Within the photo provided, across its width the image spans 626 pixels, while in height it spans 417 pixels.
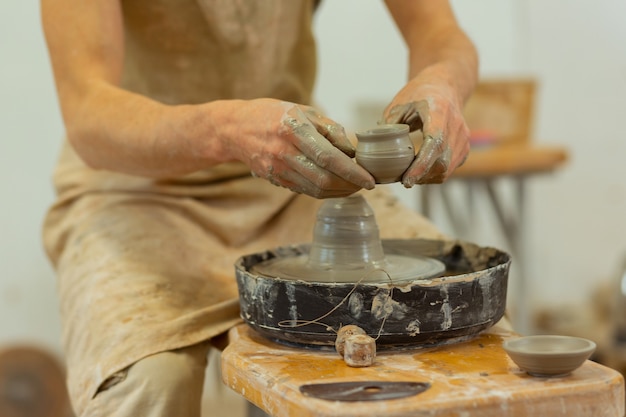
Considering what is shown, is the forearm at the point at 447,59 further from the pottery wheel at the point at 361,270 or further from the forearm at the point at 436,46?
the pottery wheel at the point at 361,270

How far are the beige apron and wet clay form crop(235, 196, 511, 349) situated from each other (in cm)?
19

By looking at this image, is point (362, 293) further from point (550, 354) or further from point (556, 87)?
point (556, 87)

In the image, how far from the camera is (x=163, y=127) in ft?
4.76

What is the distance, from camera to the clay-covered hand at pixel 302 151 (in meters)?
1.23

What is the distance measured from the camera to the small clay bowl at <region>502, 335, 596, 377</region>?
106cm

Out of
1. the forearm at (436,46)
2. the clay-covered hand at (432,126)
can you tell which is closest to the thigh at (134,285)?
the clay-covered hand at (432,126)

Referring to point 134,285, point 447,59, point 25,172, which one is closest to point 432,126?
point 447,59

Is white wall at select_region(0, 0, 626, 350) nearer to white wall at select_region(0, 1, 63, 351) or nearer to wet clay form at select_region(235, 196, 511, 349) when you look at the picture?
white wall at select_region(0, 1, 63, 351)

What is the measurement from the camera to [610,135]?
3.78 m

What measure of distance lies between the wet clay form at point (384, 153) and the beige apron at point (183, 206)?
1.18ft

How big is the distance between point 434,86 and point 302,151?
0.37 m

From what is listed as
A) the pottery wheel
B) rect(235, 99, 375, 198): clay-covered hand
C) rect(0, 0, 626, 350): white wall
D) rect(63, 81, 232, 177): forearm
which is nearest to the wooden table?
the pottery wheel

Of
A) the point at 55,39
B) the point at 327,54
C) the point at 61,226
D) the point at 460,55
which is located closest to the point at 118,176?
the point at 61,226

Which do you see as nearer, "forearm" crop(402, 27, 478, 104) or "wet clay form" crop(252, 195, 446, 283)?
"wet clay form" crop(252, 195, 446, 283)
